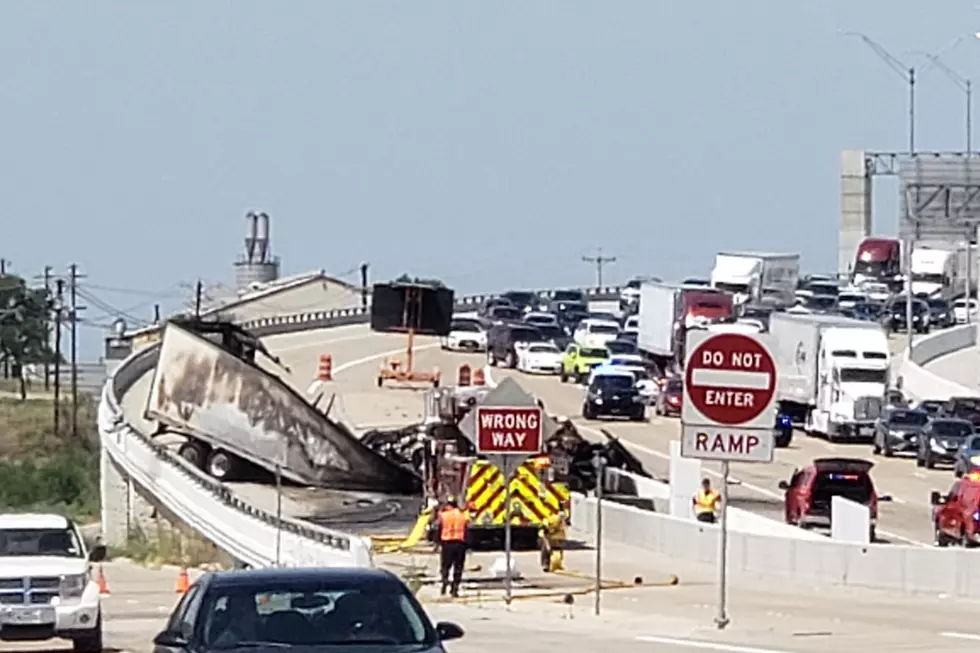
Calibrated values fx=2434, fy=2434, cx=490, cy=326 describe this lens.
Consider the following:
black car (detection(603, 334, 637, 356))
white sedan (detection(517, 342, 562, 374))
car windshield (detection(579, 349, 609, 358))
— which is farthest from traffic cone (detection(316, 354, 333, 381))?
black car (detection(603, 334, 637, 356))

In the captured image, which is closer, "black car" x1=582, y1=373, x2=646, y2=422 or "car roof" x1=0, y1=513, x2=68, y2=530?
"car roof" x1=0, y1=513, x2=68, y2=530

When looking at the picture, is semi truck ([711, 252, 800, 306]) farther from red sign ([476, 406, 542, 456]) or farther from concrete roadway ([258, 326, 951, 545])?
red sign ([476, 406, 542, 456])

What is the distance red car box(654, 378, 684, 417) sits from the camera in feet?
245

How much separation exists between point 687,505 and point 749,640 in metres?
22.4

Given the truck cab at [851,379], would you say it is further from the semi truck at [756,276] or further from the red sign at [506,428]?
the red sign at [506,428]

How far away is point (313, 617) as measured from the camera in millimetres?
13016

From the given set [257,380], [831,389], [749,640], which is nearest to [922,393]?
[831,389]

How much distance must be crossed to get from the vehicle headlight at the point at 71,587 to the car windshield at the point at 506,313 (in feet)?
234

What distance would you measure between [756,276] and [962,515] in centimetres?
5429

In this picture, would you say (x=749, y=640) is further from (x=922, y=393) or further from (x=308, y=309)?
(x=308, y=309)

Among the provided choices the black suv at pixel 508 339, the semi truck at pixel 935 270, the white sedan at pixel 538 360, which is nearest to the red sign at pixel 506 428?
the white sedan at pixel 538 360

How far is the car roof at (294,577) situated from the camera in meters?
13.4

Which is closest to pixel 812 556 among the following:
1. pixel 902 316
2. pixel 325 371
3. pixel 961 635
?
pixel 961 635

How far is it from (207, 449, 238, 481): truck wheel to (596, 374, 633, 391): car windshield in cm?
1740
